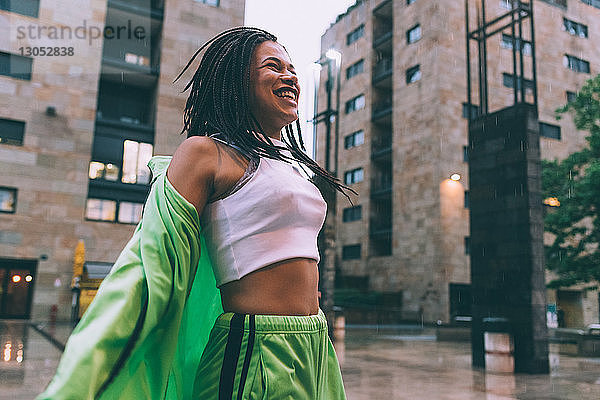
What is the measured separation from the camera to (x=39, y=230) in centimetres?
2225

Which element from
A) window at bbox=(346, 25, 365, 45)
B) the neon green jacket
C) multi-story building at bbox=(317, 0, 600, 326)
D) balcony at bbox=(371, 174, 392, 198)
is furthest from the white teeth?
window at bbox=(346, 25, 365, 45)

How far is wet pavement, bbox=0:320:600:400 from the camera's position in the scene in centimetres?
760

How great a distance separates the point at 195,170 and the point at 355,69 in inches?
1521

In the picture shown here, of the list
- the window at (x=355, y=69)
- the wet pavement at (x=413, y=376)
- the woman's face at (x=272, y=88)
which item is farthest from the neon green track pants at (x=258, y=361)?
the window at (x=355, y=69)


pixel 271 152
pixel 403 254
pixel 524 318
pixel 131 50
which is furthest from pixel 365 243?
pixel 271 152

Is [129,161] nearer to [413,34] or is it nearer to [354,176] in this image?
[354,176]

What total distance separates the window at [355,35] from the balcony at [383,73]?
129 inches

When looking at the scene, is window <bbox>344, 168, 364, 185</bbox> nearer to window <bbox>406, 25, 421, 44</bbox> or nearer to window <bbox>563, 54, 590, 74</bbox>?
window <bbox>406, 25, 421, 44</bbox>

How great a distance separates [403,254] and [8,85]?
886 inches

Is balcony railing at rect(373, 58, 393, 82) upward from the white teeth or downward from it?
upward

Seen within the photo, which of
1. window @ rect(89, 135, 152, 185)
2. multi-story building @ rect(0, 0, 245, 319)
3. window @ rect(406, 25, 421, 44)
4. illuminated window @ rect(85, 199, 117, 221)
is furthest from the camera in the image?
window @ rect(406, 25, 421, 44)

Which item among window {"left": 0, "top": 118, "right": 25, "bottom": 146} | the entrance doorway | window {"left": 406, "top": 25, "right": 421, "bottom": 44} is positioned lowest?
the entrance doorway

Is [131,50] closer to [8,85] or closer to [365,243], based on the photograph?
[8,85]

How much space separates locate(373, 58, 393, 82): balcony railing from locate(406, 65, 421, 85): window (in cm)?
216
